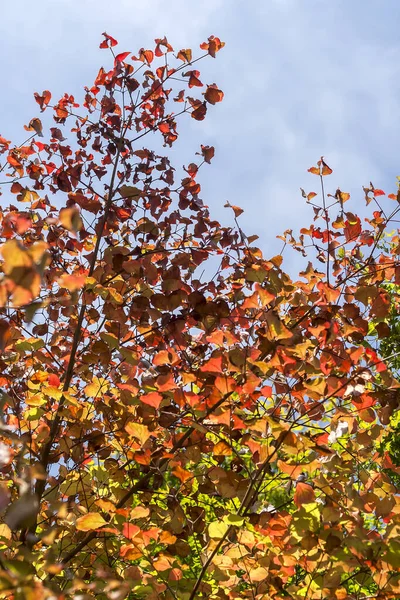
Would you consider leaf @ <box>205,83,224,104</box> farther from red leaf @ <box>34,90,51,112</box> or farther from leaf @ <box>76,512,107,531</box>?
leaf @ <box>76,512,107,531</box>

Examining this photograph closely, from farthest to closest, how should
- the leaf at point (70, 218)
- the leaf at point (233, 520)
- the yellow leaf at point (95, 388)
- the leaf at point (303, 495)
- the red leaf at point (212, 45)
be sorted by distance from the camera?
the red leaf at point (212, 45)
the yellow leaf at point (95, 388)
the leaf at point (303, 495)
the leaf at point (233, 520)
the leaf at point (70, 218)

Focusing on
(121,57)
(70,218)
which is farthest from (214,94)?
(70,218)

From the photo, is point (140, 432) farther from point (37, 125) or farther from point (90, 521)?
point (37, 125)

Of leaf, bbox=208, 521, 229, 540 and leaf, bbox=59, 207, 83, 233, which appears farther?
leaf, bbox=208, 521, 229, 540

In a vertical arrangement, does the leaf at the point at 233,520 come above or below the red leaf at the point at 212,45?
below

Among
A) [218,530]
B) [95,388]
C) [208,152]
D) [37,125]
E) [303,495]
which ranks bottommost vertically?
[218,530]

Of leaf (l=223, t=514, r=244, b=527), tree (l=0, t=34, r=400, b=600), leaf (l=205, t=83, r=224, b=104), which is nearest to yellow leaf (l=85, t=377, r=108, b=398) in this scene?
tree (l=0, t=34, r=400, b=600)

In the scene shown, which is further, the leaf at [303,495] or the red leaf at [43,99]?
the red leaf at [43,99]

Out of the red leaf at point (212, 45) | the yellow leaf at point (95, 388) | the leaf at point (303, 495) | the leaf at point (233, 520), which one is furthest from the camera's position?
the red leaf at point (212, 45)

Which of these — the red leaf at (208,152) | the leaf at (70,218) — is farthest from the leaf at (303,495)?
the red leaf at (208,152)

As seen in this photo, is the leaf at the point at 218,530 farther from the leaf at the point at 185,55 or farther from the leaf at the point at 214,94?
the leaf at the point at 185,55

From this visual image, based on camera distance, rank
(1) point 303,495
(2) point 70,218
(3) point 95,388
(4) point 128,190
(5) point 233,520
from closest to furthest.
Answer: (2) point 70,218, (5) point 233,520, (1) point 303,495, (3) point 95,388, (4) point 128,190

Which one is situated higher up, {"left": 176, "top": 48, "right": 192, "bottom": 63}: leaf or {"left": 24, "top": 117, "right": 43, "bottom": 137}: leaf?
{"left": 176, "top": 48, "right": 192, "bottom": 63}: leaf

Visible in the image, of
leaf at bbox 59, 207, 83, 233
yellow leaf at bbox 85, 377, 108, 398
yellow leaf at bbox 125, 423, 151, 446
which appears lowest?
yellow leaf at bbox 125, 423, 151, 446
